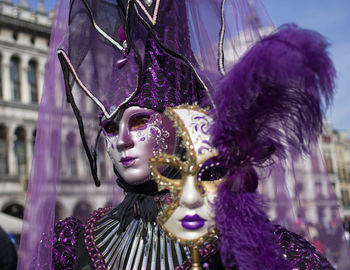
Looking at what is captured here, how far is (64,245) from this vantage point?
1.69 meters

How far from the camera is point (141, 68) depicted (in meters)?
1.50

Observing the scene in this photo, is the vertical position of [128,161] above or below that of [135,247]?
above

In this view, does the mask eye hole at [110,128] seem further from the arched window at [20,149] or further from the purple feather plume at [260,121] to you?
the arched window at [20,149]

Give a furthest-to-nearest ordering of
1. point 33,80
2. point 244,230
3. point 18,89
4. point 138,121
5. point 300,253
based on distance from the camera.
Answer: point 33,80 < point 18,89 < point 138,121 < point 300,253 < point 244,230

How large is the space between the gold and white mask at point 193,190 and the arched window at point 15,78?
49.9 ft

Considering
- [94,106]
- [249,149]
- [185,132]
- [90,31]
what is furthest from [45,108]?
[249,149]

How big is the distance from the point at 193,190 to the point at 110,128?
48 cm

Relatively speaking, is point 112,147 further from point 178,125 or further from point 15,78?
point 15,78

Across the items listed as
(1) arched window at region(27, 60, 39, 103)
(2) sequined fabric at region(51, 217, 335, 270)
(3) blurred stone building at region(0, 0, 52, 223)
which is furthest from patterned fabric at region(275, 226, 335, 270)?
(1) arched window at region(27, 60, 39, 103)

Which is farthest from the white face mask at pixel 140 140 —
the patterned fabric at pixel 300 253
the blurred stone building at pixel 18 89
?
the blurred stone building at pixel 18 89

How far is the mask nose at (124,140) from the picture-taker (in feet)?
4.98

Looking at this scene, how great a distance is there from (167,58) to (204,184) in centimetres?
56

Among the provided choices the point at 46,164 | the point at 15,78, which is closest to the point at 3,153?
the point at 15,78

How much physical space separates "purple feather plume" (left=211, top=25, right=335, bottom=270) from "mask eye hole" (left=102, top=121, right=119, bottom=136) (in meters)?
0.47
